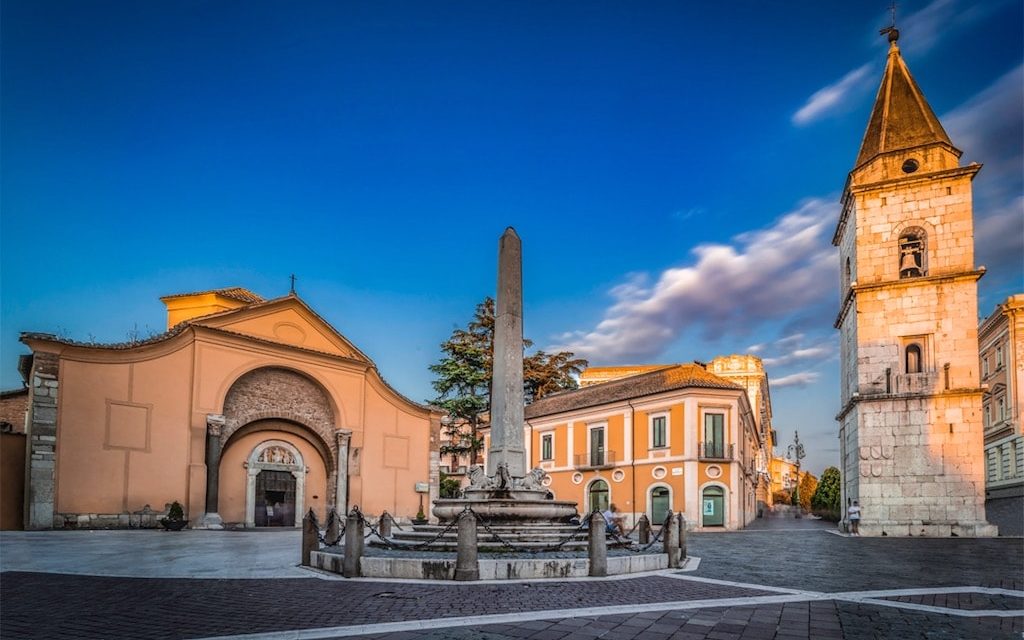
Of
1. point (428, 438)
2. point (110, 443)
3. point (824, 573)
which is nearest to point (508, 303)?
point (824, 573)

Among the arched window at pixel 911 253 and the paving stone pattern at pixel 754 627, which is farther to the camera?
the arched window at pixel 911 253

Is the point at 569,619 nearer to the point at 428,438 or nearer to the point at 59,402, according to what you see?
the point at 59,402

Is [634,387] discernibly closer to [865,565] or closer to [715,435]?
[715,435]

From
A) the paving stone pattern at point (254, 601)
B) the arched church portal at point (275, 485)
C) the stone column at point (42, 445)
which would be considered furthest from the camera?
the arched church portal at point (275, 485)

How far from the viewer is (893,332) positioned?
26000 mm

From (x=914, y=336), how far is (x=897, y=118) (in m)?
8.75

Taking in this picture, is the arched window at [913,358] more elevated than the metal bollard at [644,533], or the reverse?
the arched window at [913,358]

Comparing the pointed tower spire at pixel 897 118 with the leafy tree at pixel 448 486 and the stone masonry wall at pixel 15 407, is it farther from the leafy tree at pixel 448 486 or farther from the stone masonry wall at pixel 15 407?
the stone masonry wall at pixel 15 407

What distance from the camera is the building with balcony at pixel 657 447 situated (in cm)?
3272

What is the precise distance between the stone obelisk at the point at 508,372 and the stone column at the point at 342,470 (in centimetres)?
1865

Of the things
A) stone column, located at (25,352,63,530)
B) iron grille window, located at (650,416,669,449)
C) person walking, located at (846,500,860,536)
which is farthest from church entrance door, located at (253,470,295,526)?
person walking, located at (846,500,860,536)

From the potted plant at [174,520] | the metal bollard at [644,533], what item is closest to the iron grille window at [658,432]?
the metal bollard at [644,533]

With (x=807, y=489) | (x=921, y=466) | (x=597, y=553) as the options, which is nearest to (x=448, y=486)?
(x=921, y=466)

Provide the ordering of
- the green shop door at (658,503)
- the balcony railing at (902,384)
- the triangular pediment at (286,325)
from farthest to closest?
the green shop door at (658,503), the triangular pediment at (286,325), the balcony railing at (902,384)
